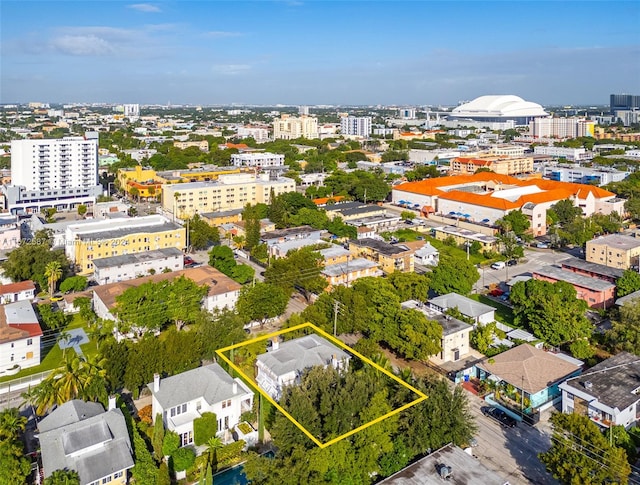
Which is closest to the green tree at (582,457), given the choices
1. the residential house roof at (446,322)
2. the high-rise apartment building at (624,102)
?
the residential house roof at (446,322)

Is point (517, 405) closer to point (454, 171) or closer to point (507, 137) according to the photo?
point (454, 171)

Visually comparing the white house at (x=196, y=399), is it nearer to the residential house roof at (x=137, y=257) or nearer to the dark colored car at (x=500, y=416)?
the dark colored car at (x=500, y=416)

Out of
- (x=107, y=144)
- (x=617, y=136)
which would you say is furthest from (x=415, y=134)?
(x=107, y=144)

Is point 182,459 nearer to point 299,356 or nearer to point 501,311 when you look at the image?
point 299,356

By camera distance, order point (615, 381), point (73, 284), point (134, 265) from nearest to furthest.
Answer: point (615, 381) < point (73, 284) < point (134, 265)

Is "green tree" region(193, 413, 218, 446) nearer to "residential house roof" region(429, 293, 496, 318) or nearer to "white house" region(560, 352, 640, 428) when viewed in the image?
A: "white house" region(560, 352, 640, 428)

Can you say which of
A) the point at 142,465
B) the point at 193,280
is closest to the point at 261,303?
the point at 193,280
